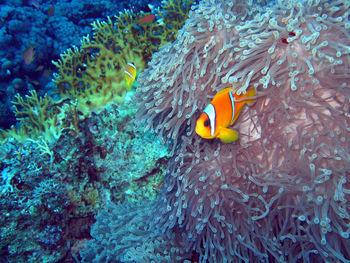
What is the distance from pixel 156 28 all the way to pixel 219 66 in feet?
7.23

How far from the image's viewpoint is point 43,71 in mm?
7484

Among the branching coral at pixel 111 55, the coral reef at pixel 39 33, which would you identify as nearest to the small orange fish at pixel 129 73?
the branching coral at pixel 111 55

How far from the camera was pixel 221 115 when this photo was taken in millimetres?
1499

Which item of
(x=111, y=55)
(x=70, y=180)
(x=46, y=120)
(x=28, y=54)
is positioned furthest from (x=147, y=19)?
(x=28, y=54)

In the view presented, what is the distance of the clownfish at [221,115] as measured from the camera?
1471 millimetres

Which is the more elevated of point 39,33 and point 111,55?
point 39,33

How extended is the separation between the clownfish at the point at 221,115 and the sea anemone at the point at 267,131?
0.08 m

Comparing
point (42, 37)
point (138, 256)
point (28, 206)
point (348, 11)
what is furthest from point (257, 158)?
point (42, 37)

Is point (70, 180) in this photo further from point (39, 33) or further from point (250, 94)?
point (39, 33)

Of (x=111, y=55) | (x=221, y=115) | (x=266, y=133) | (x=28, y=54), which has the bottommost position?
(x=266, y=133)

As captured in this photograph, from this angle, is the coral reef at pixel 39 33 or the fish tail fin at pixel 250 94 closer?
the fish tail fin at pixel 250 94

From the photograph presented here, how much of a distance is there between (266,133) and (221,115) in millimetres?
380

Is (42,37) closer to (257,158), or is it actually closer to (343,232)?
(257,158)

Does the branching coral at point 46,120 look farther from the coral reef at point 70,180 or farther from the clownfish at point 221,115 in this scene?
the clownfish at point 221,115
